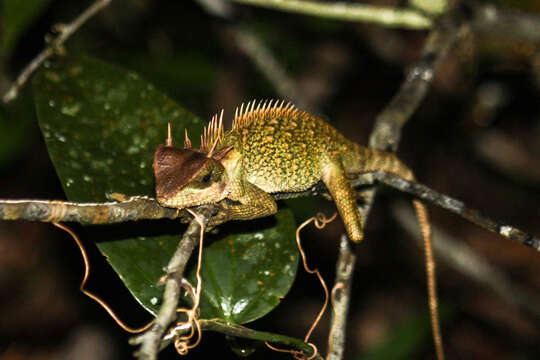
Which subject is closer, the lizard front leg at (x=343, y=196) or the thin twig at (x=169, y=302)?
the thin twig at (x=169, y=302)

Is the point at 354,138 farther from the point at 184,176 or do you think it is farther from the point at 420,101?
the point at 184,176

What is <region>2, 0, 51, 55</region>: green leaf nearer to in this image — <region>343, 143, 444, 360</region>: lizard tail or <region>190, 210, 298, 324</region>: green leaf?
<region>190, 210, 298, 324</region>: green leaf

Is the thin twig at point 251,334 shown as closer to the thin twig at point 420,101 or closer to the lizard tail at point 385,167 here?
the thin twig at point 420,101

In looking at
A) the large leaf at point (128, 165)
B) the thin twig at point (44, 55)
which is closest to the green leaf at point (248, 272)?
the large leaf at point (128, 165)

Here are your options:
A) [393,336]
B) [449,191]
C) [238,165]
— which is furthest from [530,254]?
[238,165]

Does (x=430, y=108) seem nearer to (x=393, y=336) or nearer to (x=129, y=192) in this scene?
(x=393, y=336)

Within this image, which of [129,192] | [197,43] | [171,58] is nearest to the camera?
[129,192]

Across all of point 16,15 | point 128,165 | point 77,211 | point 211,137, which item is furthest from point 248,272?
point 16,15
